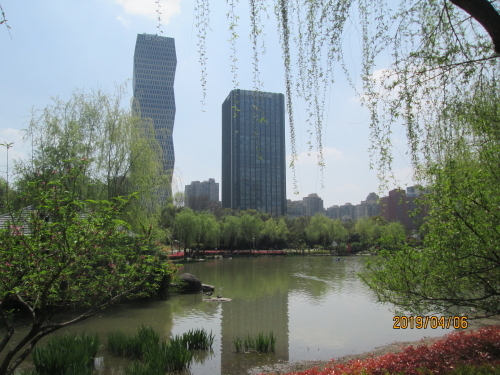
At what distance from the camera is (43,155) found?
10328 mm

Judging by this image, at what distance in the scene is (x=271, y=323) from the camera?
9516 millimetres

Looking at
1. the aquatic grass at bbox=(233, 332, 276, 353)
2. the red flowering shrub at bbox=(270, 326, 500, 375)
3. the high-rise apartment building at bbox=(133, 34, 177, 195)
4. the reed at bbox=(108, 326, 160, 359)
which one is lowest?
the aquatic grass at bbox=(233, 332, 276, 353)

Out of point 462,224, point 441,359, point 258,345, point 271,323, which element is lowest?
point 271,323

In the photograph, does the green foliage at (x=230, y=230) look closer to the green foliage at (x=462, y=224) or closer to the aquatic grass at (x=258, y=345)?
the aquatic grass at (x=258, y=345)

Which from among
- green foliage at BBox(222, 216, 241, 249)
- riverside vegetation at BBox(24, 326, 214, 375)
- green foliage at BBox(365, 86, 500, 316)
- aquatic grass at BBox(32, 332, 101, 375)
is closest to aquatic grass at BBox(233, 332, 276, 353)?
riverside vegetation at BBox(24, 326, 214, 375)

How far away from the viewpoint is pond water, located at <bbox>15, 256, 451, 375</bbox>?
22.7 feet

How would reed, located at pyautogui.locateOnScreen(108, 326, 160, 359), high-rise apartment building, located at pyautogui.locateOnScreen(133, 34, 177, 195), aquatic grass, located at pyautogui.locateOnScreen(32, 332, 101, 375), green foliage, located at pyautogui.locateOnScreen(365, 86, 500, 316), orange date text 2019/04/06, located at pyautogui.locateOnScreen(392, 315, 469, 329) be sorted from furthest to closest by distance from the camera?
high-rise apartment building, located at pyautogui.locateOnScreen(133, 34, 177, 195)
reed, located at pyautogui.locateOnScreen(108, 326, 160, 359)
aquatic grass, located at pyautogui.locateOnScreen(32, 332, 101, 375)
orange date text 2019/04/06, located at pyautogui.locateOnScreen(392, 315, 469, 329)
green foliage, located at pyautogui.locateOnScreen(365, 86, 500, 316)

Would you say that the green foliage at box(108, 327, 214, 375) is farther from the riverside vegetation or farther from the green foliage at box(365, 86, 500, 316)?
the green foliage at box(365, 86, 500, 316)

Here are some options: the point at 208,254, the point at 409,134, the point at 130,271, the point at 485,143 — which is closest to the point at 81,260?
the point at 130,271

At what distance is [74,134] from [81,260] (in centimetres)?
808

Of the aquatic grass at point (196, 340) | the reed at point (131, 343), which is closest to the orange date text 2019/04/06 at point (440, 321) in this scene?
the aquatic grass at point (196, 340)

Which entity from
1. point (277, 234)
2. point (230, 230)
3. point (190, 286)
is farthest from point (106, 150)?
point (277, 234)

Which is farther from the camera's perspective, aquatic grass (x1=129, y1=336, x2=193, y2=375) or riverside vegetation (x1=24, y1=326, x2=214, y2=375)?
aquatic grass (x1=129, y1=336, x2=193, y2=375)

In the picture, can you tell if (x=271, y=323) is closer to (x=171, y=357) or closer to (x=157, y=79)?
(x=171, y=357)
